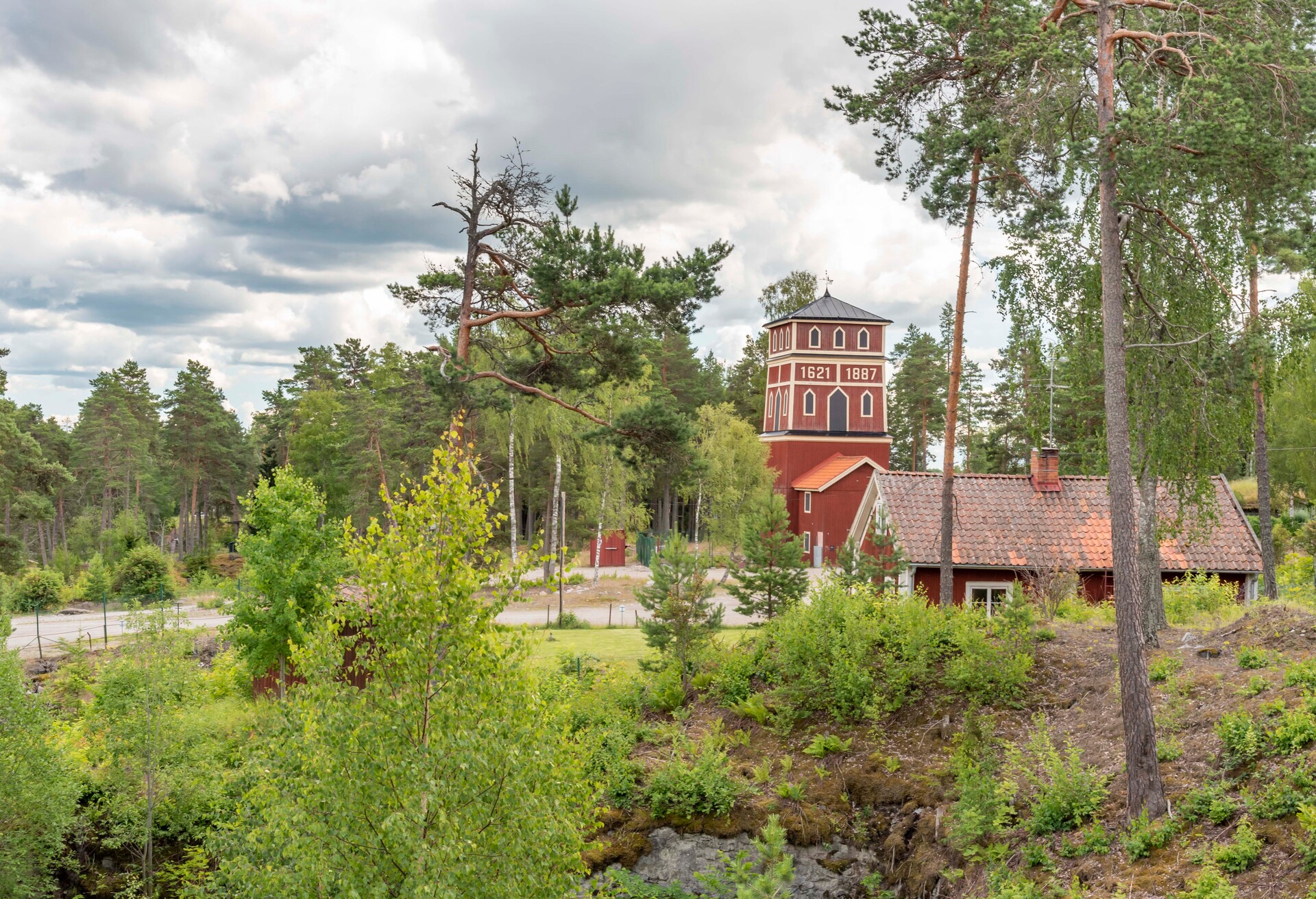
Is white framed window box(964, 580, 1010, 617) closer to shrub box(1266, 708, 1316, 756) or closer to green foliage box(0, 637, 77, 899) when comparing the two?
shrub box(1266, 708, 1316, 756)

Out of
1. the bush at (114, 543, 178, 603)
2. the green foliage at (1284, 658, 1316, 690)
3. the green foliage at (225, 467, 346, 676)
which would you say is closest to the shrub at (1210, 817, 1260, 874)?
the green foliage at (1284, 658, 1316, 690)

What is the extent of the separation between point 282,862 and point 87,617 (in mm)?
30257

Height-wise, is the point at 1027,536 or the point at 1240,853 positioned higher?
the point at 1027,536

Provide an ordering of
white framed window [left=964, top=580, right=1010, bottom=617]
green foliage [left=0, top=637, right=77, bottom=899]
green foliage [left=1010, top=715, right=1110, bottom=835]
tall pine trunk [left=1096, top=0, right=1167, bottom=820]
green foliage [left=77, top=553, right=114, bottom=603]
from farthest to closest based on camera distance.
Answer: green foliage [left=77, top=553, right=114, bottom=603]
white framed window [left=964, top=580, right=1010, bottom=617]
green foliage [left=0, top=637, right=77, bottom=899]
green foliage [left=1010, top=715, right=1110, bottom=835]
tall pine trunk [left=1096, top=0, right=1167, bottom=820]

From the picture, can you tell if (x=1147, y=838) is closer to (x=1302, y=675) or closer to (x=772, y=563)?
(x=1302, y=675)

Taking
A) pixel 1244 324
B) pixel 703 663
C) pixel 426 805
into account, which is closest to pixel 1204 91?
pixel 1244 324

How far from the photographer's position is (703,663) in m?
18.1

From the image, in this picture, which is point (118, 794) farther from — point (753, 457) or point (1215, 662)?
point (753, 457)

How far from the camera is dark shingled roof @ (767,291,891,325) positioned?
1796 inches

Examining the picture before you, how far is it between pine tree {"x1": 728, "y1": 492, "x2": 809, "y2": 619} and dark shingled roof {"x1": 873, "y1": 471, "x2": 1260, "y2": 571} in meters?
5.29

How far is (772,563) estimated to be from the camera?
18547mm

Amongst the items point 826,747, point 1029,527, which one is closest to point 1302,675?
point 826,747

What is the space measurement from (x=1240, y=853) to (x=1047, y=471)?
17.4 m

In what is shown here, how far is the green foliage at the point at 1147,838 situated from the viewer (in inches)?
370
